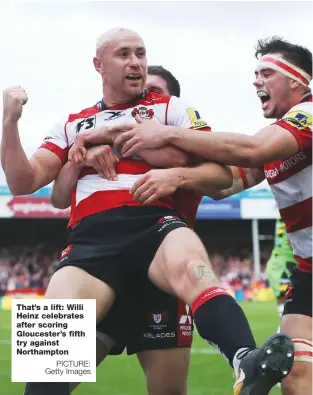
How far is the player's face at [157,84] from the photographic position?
4.37 meters

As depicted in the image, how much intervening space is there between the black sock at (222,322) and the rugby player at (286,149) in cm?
74

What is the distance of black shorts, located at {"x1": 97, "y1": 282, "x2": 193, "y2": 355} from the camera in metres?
3.64

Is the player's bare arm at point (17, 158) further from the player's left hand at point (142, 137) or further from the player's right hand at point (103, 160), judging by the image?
the player's left hand at point (142, 137)

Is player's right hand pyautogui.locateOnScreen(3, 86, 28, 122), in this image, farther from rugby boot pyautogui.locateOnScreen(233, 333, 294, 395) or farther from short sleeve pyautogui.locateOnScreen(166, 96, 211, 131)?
rugby boot pyautogui.locateOnScreen(233, 333, 294, 395)

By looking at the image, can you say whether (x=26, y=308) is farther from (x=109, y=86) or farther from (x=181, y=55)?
(x=181, y=55)

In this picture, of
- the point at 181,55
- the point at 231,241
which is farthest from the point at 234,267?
the point at 181,55

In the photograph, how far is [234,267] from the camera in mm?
30281

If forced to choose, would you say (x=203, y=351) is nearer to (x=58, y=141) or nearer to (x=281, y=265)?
(x=281, y=265)

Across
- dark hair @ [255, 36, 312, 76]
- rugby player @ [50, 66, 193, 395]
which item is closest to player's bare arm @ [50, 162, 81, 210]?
rugby player @ [50, 66, 193, 395]

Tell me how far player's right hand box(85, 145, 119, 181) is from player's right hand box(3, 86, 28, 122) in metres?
0.39

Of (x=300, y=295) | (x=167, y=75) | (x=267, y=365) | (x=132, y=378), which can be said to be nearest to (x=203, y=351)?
(x=132, y=378)

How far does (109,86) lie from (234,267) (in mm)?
27015

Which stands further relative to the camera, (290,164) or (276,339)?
(290,164)

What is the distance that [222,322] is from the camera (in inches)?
112
